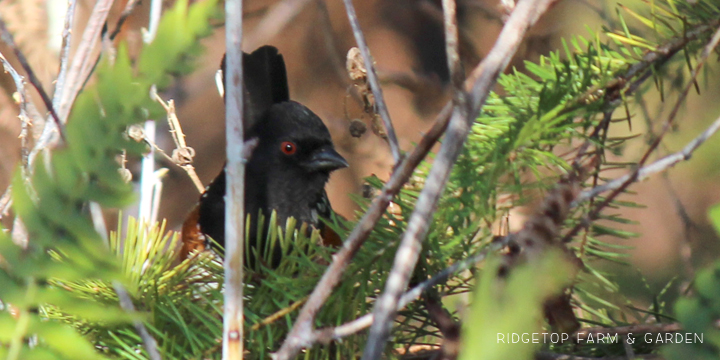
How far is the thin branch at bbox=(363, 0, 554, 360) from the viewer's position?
447 mm

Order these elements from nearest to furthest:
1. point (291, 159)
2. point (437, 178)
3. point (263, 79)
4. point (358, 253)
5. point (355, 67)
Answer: point (437, 178), point (358, 253), point (355, 67), point (263, 79), point (291, 159)

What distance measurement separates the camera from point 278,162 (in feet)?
5.44

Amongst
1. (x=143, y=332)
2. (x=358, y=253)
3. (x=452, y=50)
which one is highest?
(x=452, y=50)

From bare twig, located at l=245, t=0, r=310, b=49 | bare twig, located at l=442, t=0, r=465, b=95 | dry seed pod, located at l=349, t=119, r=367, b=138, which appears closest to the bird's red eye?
dry seed pod, located at l=349, t=119, r=367, b=138

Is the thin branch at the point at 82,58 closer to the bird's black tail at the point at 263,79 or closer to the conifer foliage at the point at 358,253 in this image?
the conifer foliage at the point at 358,253

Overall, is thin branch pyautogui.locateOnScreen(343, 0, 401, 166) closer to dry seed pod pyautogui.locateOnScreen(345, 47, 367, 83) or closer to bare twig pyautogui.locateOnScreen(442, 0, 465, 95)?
bare twig pyautogui.locateOnScreen(442, 0, 465, 95)

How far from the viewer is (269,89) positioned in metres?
1.58

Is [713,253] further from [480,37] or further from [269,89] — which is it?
[269,89]

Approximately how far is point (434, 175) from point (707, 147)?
124cm

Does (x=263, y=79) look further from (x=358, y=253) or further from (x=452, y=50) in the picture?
(x=452, y=50)

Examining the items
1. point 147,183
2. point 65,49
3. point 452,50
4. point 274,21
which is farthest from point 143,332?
point 274,21

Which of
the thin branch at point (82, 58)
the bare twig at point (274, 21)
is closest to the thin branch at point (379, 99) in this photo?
the thin branch at point (82, 58)

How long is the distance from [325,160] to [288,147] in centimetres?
10

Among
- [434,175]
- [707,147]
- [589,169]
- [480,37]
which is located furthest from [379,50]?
[434,175]
